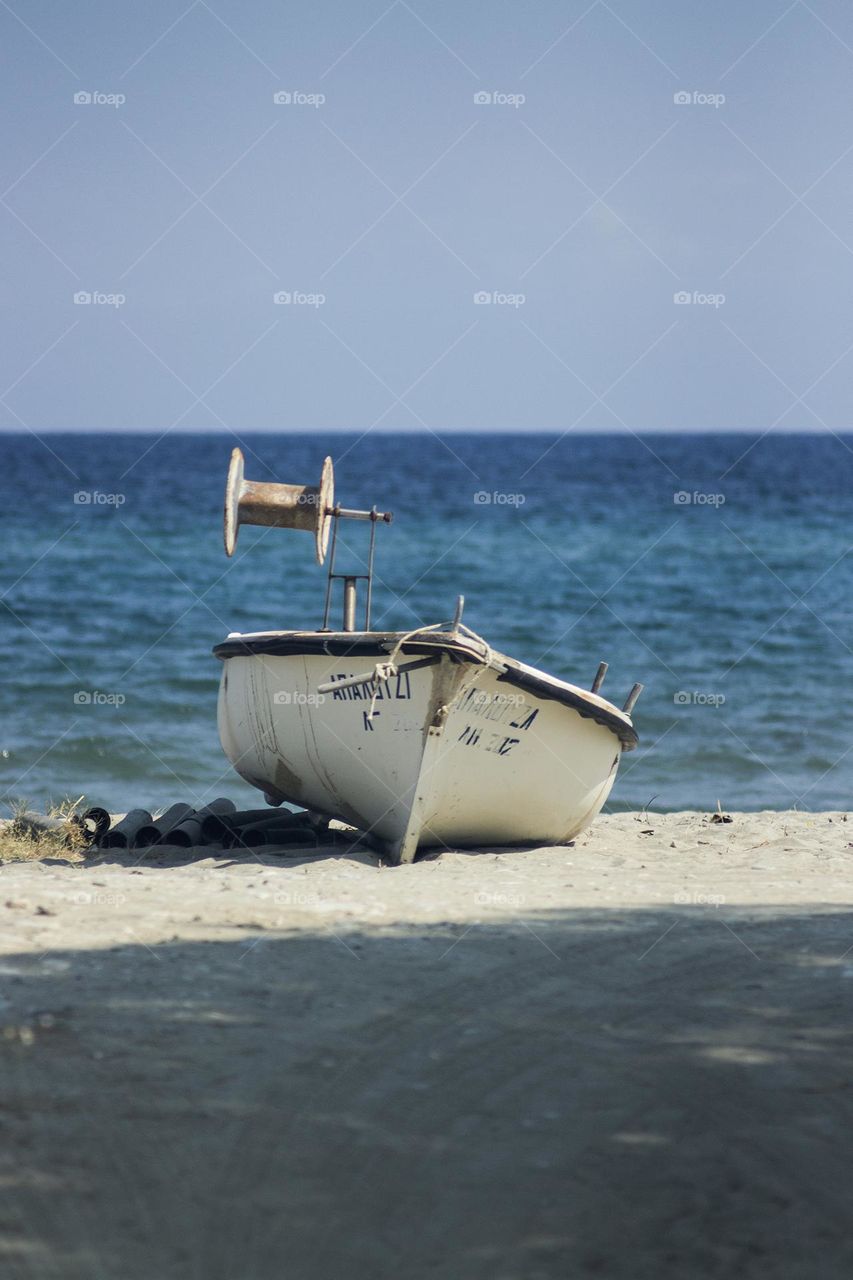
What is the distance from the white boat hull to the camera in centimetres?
757

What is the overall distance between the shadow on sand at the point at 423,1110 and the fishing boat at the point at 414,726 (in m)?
2.14

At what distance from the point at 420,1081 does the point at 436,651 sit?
11.5 feet

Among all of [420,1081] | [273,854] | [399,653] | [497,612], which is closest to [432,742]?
[399,653]

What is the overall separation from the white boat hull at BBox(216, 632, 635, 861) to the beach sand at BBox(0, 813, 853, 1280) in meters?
1.16

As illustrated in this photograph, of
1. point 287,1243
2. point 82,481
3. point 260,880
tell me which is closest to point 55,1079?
point 287,1243

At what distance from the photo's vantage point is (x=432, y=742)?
7.58 metres

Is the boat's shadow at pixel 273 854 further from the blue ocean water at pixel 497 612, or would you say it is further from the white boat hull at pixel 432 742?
the blue ocean water at pixel 497 612

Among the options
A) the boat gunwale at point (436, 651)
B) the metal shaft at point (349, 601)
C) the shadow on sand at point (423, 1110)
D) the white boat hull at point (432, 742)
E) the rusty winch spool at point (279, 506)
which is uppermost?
the rusty winch spool at point (279, 506)

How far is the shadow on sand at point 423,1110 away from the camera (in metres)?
3.12

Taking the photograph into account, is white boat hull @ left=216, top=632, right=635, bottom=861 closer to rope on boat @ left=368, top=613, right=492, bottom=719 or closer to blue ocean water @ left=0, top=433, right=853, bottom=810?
rope on boat @ left=368, top=613, right=492, bottom=719

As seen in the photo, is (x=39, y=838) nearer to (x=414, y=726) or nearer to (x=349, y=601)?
(x=349, y=601)

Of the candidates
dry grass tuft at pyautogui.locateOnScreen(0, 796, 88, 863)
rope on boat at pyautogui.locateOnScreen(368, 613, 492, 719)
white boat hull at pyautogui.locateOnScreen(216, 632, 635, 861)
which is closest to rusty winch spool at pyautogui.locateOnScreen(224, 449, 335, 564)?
white boat hull at pyautogui.locateOnScreen(216, 632, 635, 861)

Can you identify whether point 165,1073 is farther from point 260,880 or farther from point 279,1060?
point 260,880

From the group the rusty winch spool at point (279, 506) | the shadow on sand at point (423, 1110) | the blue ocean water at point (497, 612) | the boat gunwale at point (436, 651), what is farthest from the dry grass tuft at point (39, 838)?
the shadow on sand at point (423, 1110)
